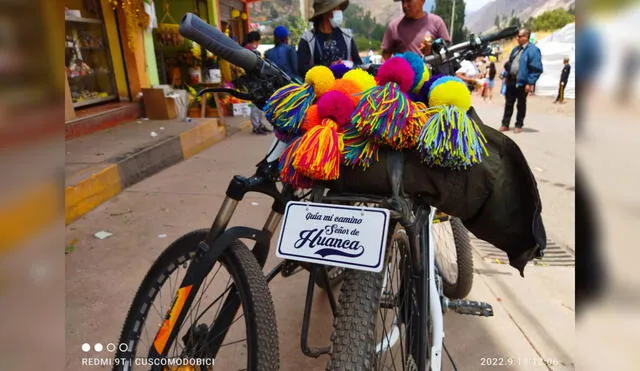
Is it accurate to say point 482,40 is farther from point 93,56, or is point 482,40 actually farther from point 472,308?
point 93,56

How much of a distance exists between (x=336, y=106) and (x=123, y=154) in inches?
152

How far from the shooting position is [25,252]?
432 millimetres

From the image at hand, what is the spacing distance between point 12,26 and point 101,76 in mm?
7030

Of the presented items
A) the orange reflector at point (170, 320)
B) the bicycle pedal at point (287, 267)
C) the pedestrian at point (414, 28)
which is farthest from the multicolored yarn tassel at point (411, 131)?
the pedestrian at point (414, 28)

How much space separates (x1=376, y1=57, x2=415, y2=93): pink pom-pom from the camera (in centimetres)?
127

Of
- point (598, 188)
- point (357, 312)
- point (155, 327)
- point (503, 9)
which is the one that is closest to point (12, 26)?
point (598, 188)

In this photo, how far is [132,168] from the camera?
14.4ft

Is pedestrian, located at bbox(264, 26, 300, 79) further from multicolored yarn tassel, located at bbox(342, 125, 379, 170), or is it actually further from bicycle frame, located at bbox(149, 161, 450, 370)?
multicolored yarn tassel, located at bbox(342, 125, 379, 170)

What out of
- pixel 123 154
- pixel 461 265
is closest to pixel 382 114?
pixel 461 265

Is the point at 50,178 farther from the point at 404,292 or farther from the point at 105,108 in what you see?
the point at 105,108

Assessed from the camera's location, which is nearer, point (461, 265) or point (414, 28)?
point (461, 265)

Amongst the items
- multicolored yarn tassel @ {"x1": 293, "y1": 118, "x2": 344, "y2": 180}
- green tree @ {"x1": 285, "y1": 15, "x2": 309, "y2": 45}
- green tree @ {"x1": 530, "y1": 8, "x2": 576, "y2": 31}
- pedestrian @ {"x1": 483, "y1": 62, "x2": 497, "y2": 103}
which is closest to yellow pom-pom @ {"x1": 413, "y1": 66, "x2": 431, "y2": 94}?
multicolored yarn tassel @ {"x1": 293, "y1": 118, "x2": 344, "y2": 180}

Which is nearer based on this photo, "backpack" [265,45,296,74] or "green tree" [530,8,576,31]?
"backpack" [265,45,296,74]

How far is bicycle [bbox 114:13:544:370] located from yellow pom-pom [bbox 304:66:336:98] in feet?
0.44
